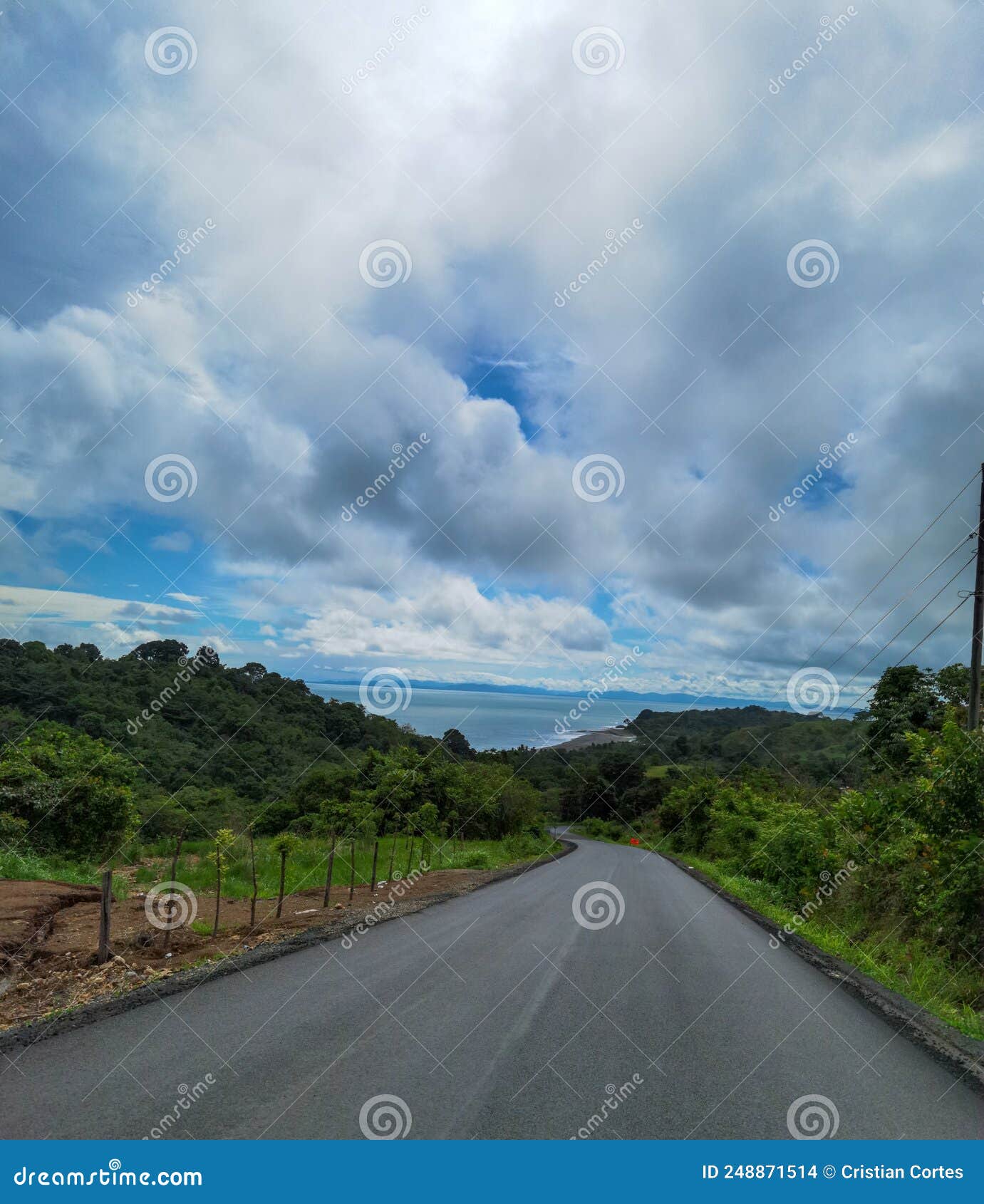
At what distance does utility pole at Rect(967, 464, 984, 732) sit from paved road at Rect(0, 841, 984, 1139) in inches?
247

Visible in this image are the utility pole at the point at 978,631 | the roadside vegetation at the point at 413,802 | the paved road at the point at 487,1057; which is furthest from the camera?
the utility pole at the point at 978,631

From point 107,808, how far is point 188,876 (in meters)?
4.72

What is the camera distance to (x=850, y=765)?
38.3 meters

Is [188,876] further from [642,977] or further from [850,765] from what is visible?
[850,765]

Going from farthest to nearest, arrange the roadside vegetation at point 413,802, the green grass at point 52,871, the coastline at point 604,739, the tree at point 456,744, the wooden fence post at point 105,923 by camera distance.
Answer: the coastline at point 604,739 → the tree at point 456,744 → the green grass at point 52,871 → the roadside vegetation at point 413,802 → the wooden fence post at point 105,923

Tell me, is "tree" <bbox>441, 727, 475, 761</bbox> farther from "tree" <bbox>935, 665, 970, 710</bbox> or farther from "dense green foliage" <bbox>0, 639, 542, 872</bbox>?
"tree" <bbox>935, 665, 970, 710</bbox>

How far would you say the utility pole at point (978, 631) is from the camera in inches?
514

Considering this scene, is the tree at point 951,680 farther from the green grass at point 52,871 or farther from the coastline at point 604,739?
the coastline at point 604,739

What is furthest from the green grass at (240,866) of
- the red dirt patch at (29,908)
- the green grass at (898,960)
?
the green grass at (898,960)

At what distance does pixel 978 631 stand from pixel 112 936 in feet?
49.3

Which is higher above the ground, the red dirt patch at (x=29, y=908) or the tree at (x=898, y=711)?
the tree at (x=898, y=711)

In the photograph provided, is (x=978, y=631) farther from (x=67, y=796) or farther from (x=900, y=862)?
(x=67, y=796)

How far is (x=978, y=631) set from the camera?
13.4 meters

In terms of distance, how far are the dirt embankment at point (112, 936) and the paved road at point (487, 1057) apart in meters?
1.28
